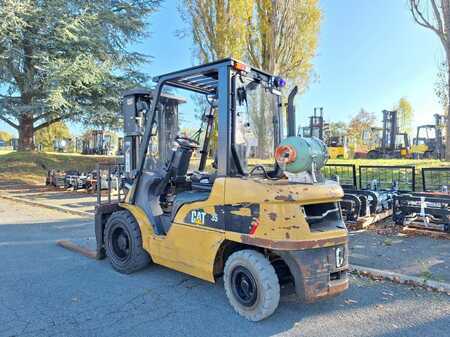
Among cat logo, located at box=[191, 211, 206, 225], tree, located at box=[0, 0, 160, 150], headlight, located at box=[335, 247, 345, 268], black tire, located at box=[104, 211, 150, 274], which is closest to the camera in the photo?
headlight, located at box=[335, 247, 345, 268]

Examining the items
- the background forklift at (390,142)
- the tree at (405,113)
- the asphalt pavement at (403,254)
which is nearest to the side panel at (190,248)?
the asphalt pavement at (403,254)

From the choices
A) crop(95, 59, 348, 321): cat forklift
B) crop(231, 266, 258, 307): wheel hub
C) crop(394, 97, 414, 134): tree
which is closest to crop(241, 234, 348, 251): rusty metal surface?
crop(95, 59, 348, 321): cat forklift

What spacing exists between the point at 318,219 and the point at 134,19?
19807 millimetres

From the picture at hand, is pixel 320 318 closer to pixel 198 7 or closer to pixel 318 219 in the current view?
pixel 318 219

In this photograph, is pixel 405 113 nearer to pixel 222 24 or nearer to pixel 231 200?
pixel 222 24

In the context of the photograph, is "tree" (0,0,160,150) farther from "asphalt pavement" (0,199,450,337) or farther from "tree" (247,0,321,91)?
"asphalt pavement" (0,199,450,337)

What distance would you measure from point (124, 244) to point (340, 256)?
285cm

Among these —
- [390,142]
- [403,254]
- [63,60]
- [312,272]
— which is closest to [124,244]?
[312,272]

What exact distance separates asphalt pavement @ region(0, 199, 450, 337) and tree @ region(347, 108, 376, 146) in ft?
144

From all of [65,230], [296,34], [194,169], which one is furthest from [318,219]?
[296,34]

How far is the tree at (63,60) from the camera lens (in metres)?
16.8

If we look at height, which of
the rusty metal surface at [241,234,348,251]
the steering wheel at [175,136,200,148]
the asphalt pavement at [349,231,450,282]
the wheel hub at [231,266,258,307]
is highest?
the steering wheel at [175,136,200,148]

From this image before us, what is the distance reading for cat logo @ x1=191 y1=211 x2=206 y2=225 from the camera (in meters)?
3.97

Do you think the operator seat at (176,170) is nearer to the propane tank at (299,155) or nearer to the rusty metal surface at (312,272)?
the propane tank at (299,155)
